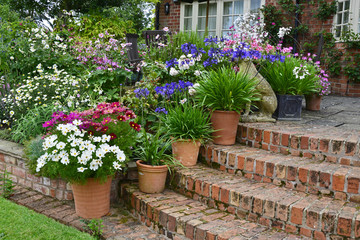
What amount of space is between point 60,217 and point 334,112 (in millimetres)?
4071

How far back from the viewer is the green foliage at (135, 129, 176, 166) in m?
3.34

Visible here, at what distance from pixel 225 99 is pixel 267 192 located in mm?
1137

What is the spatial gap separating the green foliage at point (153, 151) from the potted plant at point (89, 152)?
0.21 meters

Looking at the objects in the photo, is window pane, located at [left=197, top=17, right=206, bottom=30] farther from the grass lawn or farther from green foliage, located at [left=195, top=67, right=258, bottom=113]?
the grass lawn

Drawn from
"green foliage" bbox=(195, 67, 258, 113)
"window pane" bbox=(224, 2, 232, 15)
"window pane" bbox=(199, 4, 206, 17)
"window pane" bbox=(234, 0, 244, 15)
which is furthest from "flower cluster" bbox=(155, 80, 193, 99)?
"window pane" bbox=(199, 4, 206, 17)

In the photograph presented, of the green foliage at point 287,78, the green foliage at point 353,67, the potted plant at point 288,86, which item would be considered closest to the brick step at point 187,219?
the potted plant at point 288,86

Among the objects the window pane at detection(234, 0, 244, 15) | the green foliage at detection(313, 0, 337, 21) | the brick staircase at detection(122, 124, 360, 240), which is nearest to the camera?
the brick staircase at detection(122, 124, 360, 240)

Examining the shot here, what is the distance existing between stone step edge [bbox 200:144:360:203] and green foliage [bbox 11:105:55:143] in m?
1.77

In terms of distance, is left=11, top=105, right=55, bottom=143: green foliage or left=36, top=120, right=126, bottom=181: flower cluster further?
left=11, top=105, right=55, bottom=143: green foliage

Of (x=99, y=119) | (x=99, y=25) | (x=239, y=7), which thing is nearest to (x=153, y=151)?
(x=99, y=119)

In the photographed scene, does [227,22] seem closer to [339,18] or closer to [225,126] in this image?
[339,18]

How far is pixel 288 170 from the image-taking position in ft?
9.78

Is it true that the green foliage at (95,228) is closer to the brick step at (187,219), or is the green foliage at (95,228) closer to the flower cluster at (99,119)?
the brick step at (187,219)

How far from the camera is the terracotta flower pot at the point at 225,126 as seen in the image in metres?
3.66
